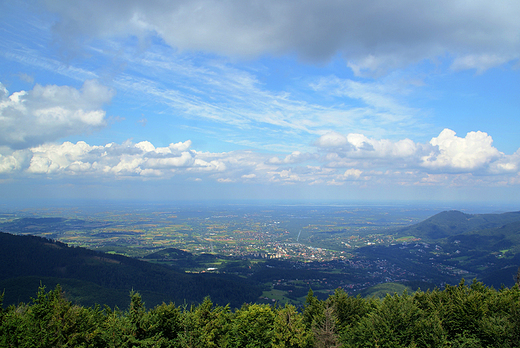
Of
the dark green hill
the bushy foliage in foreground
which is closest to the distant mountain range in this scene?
the dark green hill

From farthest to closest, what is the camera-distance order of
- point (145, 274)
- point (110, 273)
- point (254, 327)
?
point (145, 274)
point (110, 273)
point (254, 327)

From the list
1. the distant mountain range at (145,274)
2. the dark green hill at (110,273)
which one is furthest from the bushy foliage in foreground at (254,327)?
the dark green hill at (110,273)

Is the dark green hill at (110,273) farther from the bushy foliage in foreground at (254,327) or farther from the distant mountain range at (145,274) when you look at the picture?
the bushy foliage in foreground at (254,327)

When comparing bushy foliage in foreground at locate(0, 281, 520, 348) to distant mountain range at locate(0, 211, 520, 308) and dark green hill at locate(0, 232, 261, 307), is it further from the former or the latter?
dark green hill at locate(0, 232, 261, 307)

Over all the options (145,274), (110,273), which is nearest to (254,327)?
(145,274)

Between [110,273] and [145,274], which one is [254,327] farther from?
[110,273]

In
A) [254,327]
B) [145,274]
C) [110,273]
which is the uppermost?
[254,327]
